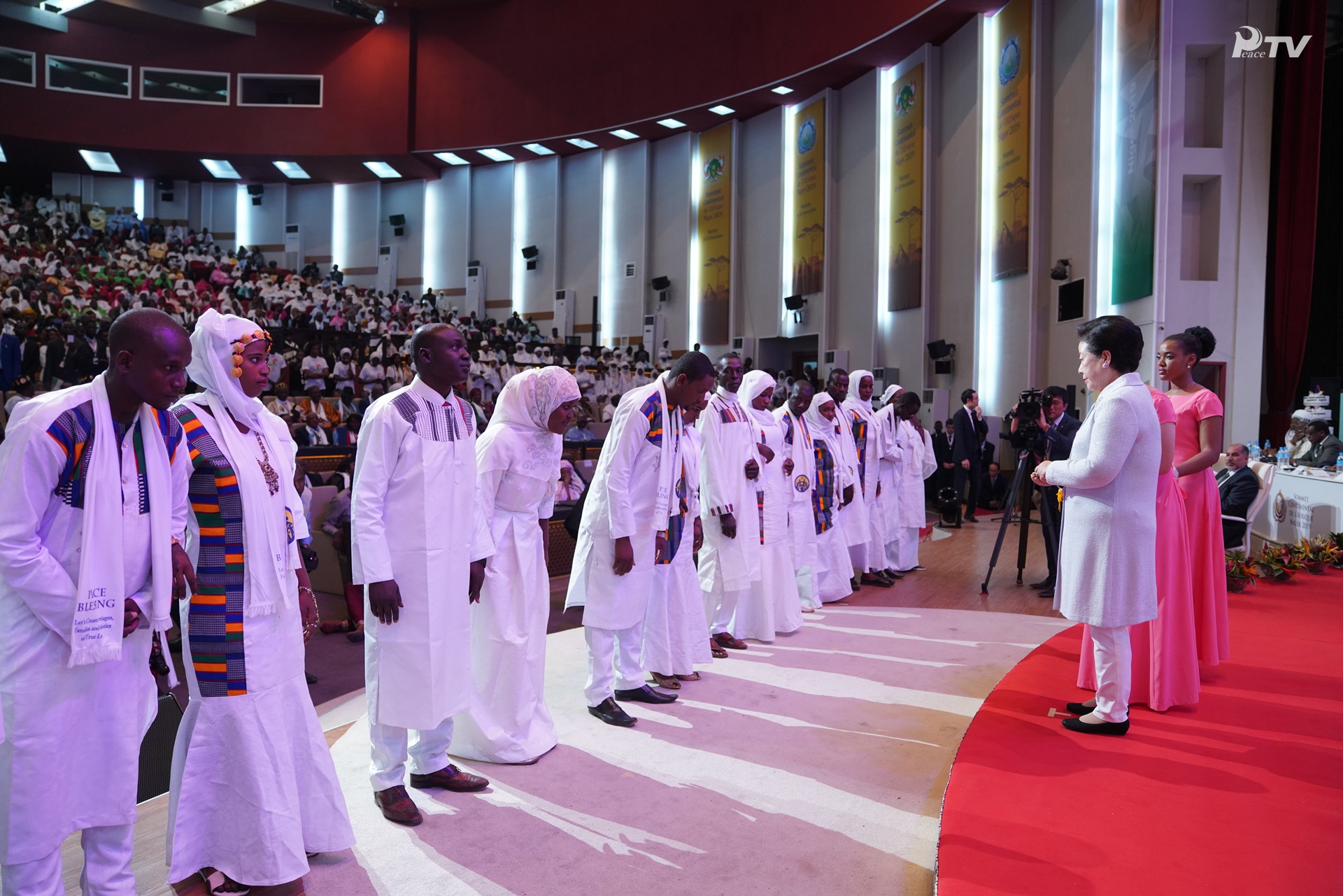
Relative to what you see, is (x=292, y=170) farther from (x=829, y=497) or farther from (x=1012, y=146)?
(x=829, y=497)

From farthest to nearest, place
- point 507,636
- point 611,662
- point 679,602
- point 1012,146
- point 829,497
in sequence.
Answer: point 1012,146
point 829,497
point 679,602
point 611,662
point 507,636

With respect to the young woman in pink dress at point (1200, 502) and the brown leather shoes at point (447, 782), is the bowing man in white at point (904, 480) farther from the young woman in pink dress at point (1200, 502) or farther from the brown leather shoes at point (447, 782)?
the brown leather shoes at point (447, 782)

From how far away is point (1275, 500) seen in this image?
7844 millimetres

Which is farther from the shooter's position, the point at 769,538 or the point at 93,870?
the point at 769,538

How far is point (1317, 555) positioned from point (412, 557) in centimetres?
669

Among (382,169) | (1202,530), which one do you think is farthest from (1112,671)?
(382,169)

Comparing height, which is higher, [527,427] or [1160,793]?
[527,427]

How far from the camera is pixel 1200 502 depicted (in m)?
3.87

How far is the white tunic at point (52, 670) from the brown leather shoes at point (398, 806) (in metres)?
0.93

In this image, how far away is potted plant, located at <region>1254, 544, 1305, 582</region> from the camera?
609cm

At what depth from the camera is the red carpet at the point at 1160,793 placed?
2.29 metres

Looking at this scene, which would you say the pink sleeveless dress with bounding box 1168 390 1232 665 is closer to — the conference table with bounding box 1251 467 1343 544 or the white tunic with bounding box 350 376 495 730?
the white tunic with bounding box 350 376 495 730

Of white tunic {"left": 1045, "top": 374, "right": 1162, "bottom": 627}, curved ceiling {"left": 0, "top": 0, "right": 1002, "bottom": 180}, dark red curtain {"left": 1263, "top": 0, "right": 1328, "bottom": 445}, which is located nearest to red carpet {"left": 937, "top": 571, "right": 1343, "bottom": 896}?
white tunic {"left": 1045, "top": 374, "right": 1162, "bottom": 627}

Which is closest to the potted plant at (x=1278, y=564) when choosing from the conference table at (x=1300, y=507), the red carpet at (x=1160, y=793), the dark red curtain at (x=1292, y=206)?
the conference table at (x=1300, y=507)
